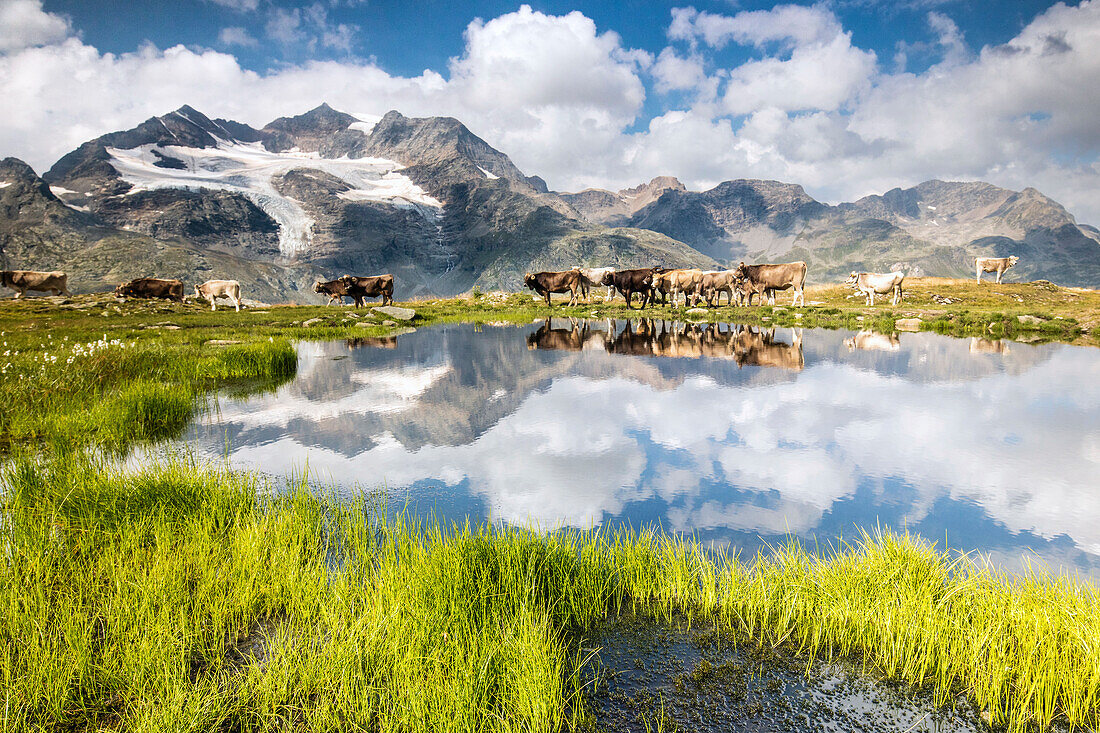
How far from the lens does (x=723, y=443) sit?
923cm

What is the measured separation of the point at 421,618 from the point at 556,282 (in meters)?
56.7

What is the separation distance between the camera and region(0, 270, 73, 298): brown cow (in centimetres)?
6325

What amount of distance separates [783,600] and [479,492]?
4118mm

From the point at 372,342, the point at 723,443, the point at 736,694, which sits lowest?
the point at 736,694

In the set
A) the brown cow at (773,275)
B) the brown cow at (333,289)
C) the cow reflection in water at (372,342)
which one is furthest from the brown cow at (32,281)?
the brown cow at (773,275)

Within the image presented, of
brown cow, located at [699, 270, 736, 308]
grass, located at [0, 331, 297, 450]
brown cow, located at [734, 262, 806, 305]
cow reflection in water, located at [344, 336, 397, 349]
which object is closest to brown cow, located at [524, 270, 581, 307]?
brown cow, located at [699, 270, 736, 308]

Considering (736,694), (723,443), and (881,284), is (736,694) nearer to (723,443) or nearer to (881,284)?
(723,443)

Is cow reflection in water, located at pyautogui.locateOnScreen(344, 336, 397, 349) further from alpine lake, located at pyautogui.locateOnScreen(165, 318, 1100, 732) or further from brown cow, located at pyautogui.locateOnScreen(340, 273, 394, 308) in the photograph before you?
brown cow, located at pyautogui.locateOnScreen(340, 273, 394, 308)

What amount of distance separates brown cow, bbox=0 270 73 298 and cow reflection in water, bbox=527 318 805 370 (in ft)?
236

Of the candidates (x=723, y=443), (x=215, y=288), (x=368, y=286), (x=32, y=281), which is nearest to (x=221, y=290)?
(x=215, y=288)

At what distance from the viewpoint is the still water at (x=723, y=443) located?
20.9ft

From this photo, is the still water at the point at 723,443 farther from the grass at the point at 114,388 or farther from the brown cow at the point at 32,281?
the brown cow at the point at 32,281

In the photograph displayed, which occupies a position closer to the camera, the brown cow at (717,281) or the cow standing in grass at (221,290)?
the brown cow at (717,281)

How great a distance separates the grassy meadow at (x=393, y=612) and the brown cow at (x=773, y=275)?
1961 inches
